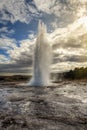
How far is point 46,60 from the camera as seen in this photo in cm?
4631

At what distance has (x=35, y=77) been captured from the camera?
44.6 m

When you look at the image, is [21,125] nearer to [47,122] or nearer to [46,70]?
[47,122]

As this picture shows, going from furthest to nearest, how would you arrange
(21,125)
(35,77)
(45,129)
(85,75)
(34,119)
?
(85,75)
(35,77)
(34,119)
(21,125)
(45,129)

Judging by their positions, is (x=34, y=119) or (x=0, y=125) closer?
(x=0, y=125)

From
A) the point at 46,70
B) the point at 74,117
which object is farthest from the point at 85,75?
the point at 74,117

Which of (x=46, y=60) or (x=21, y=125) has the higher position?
(x=46, y=60)

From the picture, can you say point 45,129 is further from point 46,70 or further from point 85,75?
point 85,75

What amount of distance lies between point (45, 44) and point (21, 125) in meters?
37.9

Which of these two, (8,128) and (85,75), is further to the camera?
(85,75)

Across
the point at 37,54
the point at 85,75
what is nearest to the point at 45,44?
the point at 37,54

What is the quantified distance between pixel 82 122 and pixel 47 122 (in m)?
1.81

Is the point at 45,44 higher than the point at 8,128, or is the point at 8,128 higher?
the point at 45,44

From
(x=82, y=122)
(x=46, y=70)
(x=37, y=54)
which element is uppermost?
(x=37, y=54)

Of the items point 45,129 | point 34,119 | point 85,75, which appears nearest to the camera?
point 45,129
